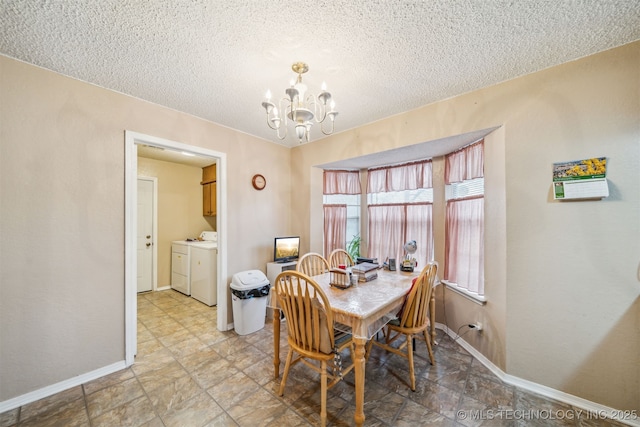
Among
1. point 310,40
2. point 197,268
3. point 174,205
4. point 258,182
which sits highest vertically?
point 310,40

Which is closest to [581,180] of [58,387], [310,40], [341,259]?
[310,40]

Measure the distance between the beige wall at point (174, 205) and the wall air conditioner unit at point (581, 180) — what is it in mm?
5140

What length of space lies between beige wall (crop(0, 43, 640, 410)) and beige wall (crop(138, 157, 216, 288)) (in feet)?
8.08

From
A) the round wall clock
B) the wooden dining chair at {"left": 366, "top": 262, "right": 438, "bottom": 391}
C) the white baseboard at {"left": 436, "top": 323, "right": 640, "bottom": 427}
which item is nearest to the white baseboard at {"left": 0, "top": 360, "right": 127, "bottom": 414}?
the round wall clock

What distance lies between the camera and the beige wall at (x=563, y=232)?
1.56 m

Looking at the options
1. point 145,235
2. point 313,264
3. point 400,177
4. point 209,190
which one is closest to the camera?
point 313,264

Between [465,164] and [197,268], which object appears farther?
[197,268]

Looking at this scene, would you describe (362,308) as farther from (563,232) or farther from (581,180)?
(581,180)

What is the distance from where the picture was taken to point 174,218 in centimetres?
458

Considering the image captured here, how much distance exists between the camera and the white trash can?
9.05ft

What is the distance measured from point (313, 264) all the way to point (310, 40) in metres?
2.15

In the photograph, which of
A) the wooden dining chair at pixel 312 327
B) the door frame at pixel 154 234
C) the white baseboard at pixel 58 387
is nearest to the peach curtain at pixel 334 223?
the wooden dining chair at pixel 312 327

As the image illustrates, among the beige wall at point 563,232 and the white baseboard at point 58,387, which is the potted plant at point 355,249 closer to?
the beige wall at point 563,232

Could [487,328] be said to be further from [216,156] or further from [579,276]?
[216,156]
